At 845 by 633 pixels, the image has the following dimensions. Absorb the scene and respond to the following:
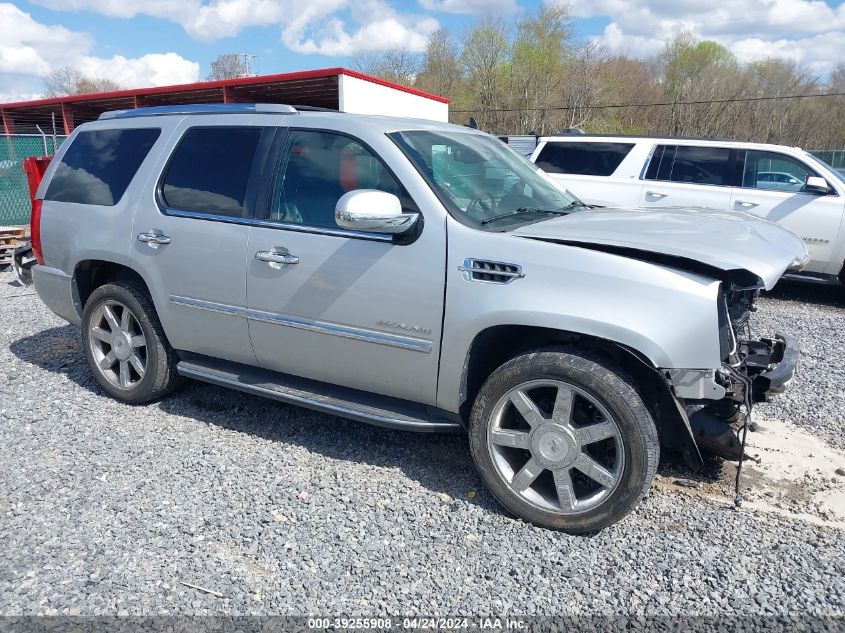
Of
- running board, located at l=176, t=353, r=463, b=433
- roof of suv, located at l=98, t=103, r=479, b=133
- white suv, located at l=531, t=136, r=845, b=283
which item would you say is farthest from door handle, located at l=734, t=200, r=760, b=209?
running board, located at l=176, t=353, r=463, b=433

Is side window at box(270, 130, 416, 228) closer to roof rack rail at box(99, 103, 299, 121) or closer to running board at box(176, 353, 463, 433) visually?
roof rack rail at box(99, 103, 299, 121)

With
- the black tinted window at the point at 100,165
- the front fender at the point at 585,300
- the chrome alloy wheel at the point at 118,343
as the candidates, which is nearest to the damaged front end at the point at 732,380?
the front fender at the point at 585,300

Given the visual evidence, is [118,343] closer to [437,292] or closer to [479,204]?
[437,292]

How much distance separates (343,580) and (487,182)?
2.25 m

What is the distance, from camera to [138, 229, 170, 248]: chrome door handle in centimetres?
416

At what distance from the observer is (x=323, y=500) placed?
135 inches

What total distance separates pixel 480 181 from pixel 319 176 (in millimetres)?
927

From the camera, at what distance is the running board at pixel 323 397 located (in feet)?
11.2

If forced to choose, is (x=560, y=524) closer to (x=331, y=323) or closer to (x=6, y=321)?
(x=331, y=323)

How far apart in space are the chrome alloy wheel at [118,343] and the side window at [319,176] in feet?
5.16

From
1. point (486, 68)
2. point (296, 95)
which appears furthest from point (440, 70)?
point (296, 95)

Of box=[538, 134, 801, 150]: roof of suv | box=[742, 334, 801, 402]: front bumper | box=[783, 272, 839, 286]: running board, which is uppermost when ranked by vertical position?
box=[538, 134, 801, 150]: roof of suv

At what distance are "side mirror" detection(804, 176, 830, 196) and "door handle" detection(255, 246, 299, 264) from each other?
7.08m

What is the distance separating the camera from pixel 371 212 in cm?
311
